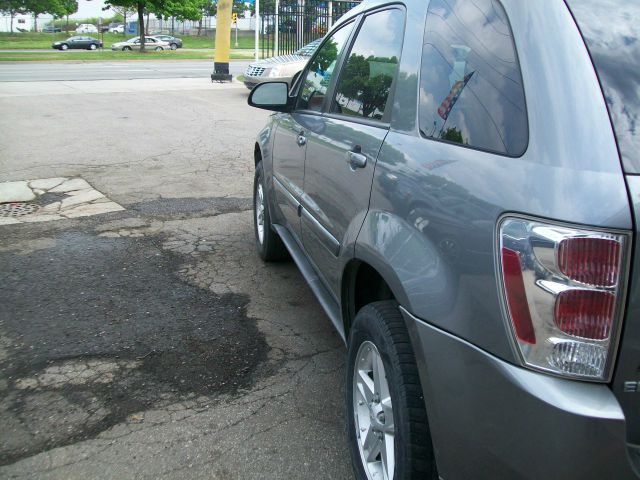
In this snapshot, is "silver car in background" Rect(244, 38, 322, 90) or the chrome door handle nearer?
the chrome door handle

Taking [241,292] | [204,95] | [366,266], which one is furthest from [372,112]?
[204,95]

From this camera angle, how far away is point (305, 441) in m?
2.93

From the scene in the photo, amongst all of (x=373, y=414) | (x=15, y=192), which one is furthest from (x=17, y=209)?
(x=373, y=414)

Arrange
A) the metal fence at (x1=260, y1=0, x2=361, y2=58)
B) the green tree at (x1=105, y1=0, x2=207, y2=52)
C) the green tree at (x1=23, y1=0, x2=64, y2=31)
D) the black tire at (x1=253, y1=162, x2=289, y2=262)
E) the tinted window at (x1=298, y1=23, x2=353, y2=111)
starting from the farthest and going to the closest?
the green tree at (x1=23, y1=0, x2=64, y2=31) < the green tree at (x1=105, y1=0, x2=207, y2=52) < the metal fence at (x1=260, y1=0, x2=361, y2=58) < the black tire at (x1=253, y1=162, x2=289, y2=262) < the tinted window at (x1=298, y1=23, x2=353, y2=111)

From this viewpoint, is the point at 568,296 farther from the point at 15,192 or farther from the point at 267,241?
the point at 15,192

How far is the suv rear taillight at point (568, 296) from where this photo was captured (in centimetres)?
160

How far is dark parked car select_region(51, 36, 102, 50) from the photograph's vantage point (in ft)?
166

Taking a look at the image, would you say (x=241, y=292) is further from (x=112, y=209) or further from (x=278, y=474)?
(x=112, y=209)

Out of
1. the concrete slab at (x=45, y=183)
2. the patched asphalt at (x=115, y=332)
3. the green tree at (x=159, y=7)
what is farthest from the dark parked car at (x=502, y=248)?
the green tree at (x=159, y=7)

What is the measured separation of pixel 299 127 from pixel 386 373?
198cm

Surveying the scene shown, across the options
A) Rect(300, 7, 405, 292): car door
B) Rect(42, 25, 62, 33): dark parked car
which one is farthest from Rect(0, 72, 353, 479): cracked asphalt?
Rect(42, 25, 62, 33): dark parked car

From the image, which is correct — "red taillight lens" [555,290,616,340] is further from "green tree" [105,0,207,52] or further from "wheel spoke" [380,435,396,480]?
"green tree" [105,0,207,52]

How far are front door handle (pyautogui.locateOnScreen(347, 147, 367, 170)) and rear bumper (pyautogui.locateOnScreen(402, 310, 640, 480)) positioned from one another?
87 cm

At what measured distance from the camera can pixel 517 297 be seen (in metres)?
1.69
